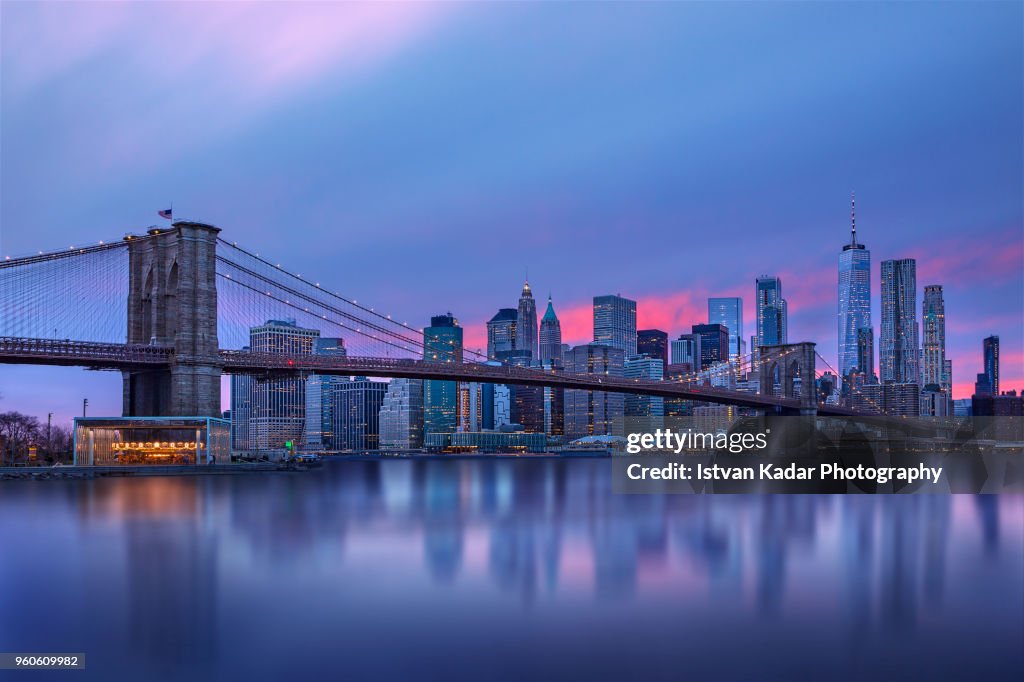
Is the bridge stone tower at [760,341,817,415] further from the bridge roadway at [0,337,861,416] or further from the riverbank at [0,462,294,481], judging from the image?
the riverbank at [0,462,294,481]

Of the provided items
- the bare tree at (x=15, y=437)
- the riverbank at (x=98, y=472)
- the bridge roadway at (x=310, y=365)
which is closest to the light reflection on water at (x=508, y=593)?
the bridge roadway at (x=310, y=365)

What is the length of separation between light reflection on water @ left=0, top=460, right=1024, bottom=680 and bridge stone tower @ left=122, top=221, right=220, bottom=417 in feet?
63.9

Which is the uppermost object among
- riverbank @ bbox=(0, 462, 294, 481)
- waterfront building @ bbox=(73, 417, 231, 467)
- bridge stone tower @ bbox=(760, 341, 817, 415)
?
bridge stone tower @ bbox=(760, 341, 817, 415)

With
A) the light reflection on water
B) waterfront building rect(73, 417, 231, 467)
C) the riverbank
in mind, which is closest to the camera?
the light reflection on water

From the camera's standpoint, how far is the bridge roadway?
4947cm

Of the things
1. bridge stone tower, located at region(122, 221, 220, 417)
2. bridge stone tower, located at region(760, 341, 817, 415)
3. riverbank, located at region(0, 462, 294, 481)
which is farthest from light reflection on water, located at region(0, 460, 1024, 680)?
bridge stone tower, located at region(760, 341, 817, 415)

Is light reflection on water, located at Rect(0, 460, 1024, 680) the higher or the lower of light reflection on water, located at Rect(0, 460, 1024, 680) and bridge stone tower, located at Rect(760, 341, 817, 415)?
the lower

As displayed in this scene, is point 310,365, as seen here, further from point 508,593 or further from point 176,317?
point 508,593

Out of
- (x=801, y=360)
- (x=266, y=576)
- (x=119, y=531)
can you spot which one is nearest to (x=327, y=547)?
(x=266, y=576)

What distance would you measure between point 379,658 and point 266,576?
798 centimetres

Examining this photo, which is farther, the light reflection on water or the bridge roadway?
the bridge roadway

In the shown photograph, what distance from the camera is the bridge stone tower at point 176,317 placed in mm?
54438

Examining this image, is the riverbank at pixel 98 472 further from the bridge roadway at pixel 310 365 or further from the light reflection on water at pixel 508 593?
the light reflection on water at pixel 508 593

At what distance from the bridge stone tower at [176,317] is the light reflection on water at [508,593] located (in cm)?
1949
